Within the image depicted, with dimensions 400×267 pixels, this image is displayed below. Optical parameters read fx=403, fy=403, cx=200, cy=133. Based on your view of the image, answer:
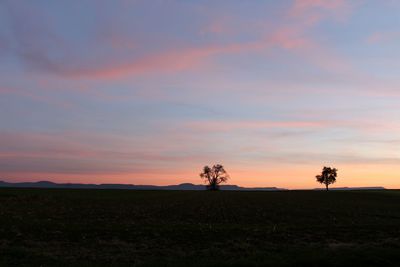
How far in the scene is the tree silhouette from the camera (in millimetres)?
192000

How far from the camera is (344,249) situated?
18891 millimetres

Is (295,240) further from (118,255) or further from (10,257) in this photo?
(10,257)

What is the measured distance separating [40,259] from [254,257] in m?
8.80

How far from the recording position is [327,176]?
634ft

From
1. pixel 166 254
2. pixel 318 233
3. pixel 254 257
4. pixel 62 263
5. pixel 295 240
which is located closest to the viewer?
pixel 62 263

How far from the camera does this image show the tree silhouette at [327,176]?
630ft

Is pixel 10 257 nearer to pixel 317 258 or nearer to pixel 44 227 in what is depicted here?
pixel 44 227

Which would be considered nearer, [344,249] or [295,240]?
[344,249]

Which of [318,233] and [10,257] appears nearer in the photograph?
[10,257]

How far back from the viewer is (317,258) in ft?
53.8

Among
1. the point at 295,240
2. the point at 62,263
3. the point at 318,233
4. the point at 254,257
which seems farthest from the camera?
the point at 318,233

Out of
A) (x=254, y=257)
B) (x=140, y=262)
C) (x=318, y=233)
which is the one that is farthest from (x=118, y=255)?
(x=318, y=233)

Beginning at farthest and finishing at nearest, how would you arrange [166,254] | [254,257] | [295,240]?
[295,240], [166,254], [254,257]

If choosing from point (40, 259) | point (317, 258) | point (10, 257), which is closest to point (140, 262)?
point (40, 259)
